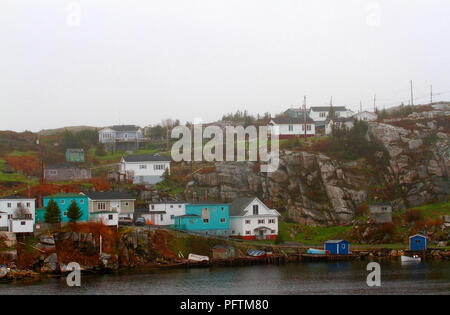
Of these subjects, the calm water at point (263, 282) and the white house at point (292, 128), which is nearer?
the calm water at point (263, 282)

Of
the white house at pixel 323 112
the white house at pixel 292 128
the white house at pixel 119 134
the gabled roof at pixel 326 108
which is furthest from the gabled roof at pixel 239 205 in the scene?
the gabled roof at pixel 326 108

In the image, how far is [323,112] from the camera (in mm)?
121750

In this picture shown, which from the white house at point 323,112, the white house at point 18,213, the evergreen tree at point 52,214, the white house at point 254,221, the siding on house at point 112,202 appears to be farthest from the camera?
the white house at point 323,112

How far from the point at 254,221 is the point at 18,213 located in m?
26.2

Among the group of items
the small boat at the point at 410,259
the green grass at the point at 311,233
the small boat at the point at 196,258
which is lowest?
the small boat at the point at 410,259

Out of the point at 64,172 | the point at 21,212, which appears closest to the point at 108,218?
the point at 21,212

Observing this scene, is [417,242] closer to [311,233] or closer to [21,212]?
[311,233]

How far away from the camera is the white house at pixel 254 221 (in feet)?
259

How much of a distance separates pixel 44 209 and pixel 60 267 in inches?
447

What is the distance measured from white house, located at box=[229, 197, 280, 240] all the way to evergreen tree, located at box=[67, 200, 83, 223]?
19.3m

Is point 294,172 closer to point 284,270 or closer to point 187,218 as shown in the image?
point 187,218

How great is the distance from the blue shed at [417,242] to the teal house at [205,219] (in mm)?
20504

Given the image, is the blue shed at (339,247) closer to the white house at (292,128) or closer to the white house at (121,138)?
the white house at (292,128)

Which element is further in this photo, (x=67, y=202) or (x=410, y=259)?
(x=67, y=202)
